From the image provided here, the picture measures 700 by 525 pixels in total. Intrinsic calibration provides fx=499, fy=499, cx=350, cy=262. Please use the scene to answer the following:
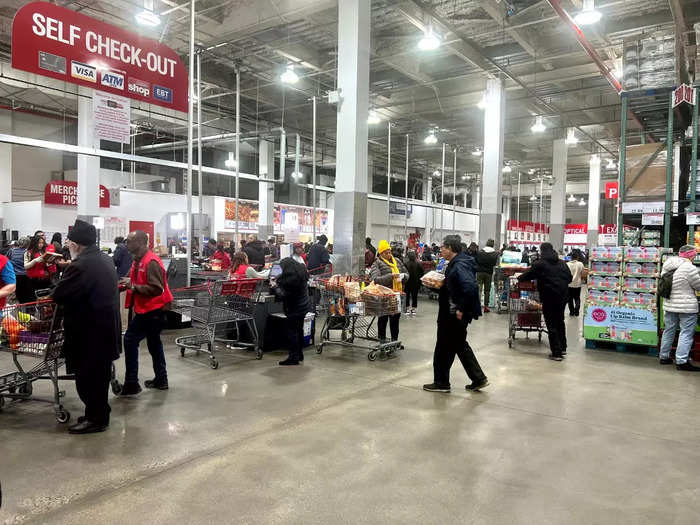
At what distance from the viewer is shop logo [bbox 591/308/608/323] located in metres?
7.71

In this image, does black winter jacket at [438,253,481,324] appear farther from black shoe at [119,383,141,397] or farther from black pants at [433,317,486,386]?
black shoe at [119,383,141,397]

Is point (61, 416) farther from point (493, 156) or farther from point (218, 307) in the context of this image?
point (493, 156)

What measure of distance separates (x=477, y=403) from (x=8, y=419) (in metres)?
4.21

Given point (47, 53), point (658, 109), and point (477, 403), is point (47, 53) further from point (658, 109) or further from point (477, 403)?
point (658, 109)

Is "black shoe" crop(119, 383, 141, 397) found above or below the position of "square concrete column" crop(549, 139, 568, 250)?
below

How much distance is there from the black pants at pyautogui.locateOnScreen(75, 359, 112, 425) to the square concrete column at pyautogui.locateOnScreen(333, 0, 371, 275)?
575 centimetres

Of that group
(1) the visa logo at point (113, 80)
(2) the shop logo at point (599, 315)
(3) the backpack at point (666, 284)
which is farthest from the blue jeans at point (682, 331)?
(1) the visa logo at point (113, 80)

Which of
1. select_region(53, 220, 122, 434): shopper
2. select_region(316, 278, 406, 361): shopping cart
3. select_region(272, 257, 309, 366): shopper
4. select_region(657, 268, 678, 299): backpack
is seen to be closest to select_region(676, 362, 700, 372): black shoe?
select_region(657, 268, 678, 299): backpack

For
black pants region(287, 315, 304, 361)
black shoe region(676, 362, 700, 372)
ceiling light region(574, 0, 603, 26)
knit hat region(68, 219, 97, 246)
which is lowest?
black shoe region(676, 362, 700, 372)

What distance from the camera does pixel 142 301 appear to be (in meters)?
4.93

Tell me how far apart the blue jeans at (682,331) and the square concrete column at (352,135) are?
4968 mm

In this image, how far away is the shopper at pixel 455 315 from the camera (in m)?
4.98

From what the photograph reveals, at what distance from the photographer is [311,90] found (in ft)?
56.4

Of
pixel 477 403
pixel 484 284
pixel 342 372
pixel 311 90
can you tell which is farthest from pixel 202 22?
pixel 477 403
